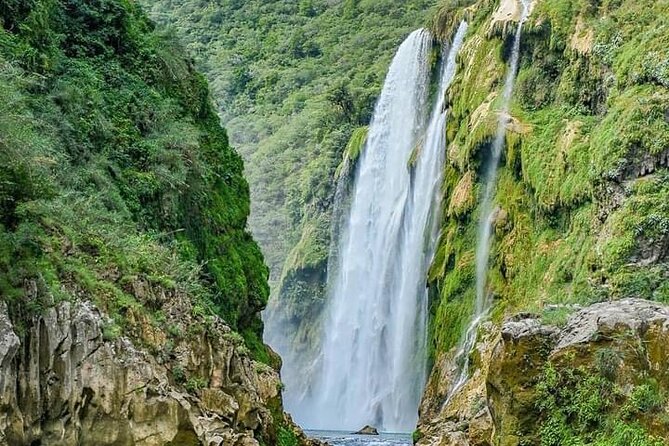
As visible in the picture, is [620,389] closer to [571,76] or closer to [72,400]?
[72,400]

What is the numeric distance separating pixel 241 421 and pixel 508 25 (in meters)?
21.2

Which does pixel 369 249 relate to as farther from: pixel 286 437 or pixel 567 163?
pixel 286 437

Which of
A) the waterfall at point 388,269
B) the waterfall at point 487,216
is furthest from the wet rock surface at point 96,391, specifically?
the waterfall at point 388,269

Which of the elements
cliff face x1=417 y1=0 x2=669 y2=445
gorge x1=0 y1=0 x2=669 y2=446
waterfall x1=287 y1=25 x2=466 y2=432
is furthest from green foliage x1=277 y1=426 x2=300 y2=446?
waterfall x1=287 y1=25 x2=466 y2=432

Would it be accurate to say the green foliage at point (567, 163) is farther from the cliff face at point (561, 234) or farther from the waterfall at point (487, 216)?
the waterfall at point (487, 216)

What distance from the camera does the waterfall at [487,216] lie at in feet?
87.2

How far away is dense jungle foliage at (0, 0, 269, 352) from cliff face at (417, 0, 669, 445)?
6.20m

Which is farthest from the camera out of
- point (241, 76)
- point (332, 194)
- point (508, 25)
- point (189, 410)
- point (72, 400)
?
point (241, 76)

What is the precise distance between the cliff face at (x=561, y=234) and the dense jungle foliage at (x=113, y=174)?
20.4 feet

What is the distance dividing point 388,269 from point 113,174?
2180cm

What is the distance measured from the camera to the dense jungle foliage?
11.8 meters

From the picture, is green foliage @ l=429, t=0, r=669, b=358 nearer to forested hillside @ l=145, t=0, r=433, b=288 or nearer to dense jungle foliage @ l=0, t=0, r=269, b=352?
dense jungle foliage @ l=0, t=0, r=269, b=352

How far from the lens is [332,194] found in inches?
2110

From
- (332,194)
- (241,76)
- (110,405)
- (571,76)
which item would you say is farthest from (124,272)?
(241,76)
